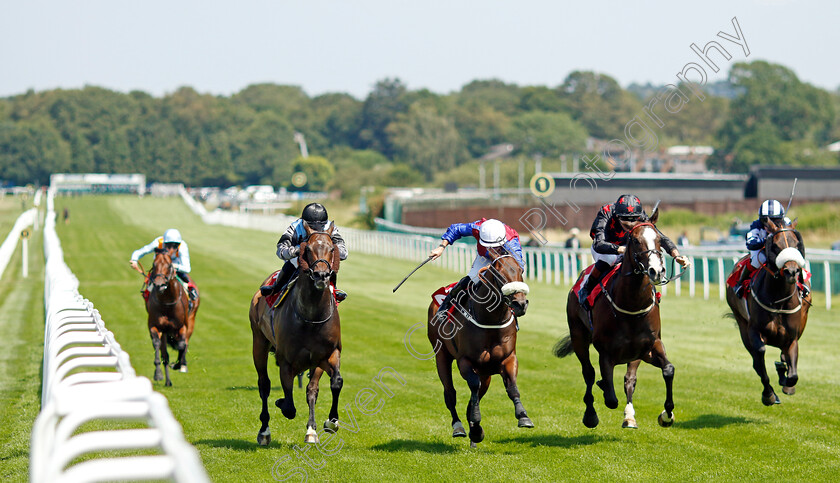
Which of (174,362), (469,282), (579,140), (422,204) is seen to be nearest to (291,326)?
(469,282)

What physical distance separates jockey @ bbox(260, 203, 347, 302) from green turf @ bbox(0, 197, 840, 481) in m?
1.37

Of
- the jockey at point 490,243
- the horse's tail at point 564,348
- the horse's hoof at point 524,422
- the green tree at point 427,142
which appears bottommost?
the horse's hoof at point 524,422

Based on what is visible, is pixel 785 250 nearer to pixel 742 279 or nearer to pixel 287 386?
pixel 742 279

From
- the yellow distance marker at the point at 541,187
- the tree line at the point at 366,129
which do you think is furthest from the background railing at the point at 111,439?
the tree line at the point at 366,129

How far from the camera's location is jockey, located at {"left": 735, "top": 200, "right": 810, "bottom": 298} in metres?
9.16

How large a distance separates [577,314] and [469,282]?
171cm

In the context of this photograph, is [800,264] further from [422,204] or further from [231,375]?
[422,204]

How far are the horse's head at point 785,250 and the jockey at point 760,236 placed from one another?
56 millimetres

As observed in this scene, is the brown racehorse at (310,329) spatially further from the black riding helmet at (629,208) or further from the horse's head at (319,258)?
the black riding helmet at (629,208)

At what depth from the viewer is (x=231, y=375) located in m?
12.9

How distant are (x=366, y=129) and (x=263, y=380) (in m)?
133

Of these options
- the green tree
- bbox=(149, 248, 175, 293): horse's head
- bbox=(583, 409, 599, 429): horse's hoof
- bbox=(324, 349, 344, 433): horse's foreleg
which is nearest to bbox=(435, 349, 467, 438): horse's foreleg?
bbox=(324, 349, 344, 433): horse's foreleg

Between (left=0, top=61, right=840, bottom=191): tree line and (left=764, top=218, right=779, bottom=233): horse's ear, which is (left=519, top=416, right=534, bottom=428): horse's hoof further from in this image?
(left=0, top=61, right=840, bottom=191): tree line

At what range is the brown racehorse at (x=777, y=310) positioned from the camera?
897 cm
